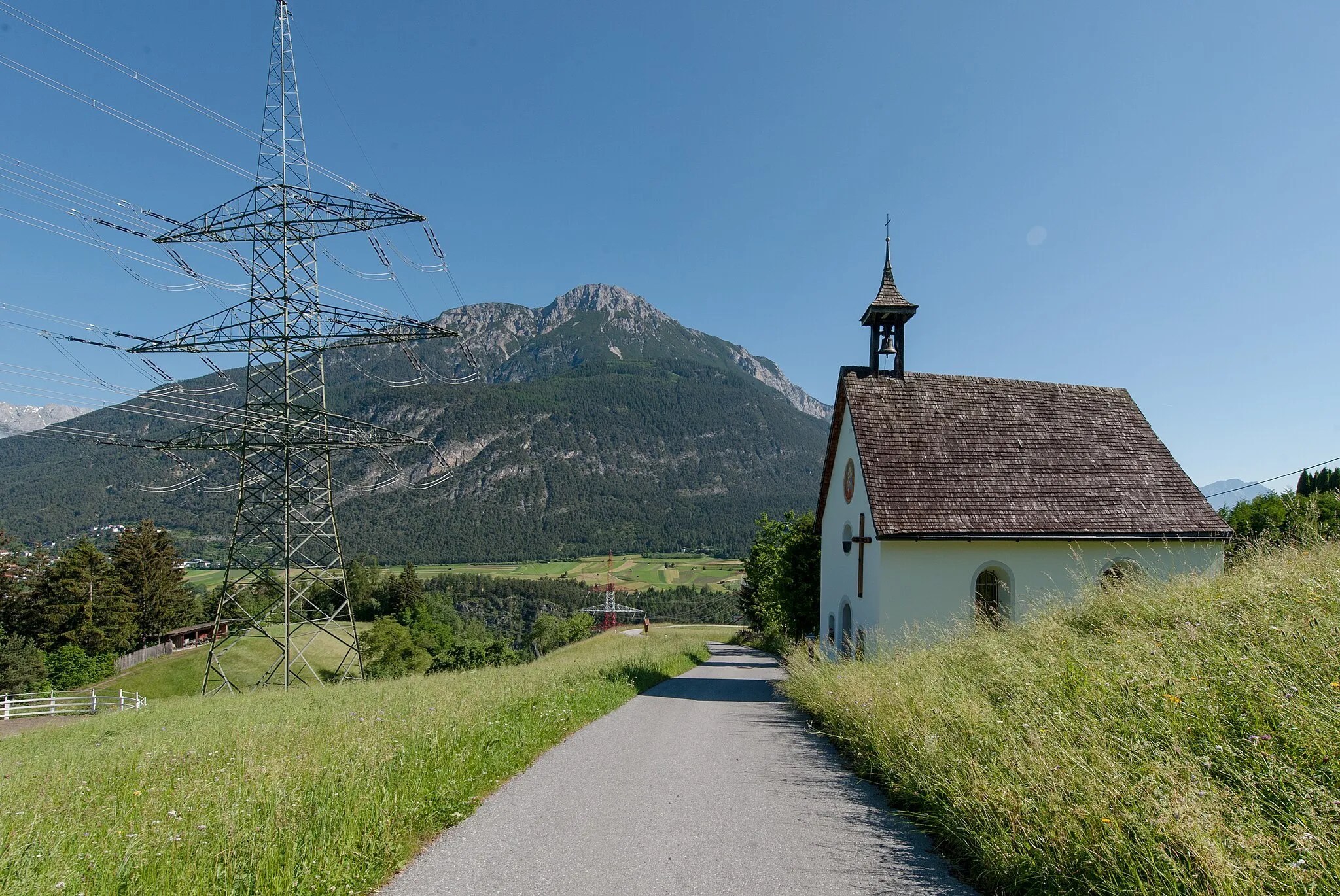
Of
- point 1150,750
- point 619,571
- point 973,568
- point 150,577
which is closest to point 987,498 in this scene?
point 973,568

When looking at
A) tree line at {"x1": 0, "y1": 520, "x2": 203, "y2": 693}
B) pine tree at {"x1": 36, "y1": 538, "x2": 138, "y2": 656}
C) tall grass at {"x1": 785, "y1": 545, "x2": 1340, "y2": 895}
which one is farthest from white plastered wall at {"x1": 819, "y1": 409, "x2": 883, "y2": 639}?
pine tree at {"x1": 36, "y1": 538, "x2": 138, "y2": 656}

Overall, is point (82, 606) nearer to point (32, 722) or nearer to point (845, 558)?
point (32, 722)

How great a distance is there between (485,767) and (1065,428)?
1928cm

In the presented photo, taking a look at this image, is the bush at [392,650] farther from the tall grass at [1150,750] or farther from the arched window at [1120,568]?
the tall grass at [1150,750]

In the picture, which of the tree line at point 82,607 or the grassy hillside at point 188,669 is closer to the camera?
the grassy hillside at point 188,669

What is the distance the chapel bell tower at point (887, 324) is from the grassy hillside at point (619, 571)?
119356mm

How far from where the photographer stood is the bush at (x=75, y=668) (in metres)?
42.7

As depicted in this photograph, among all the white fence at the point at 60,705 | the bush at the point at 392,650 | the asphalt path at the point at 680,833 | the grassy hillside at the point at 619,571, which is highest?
the asphalt path at the point at 680,833

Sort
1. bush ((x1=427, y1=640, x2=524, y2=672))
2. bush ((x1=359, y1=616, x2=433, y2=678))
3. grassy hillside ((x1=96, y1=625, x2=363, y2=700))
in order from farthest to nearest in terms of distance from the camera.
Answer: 1. bush ((x1=359, y1=616, x2=433, y2=678))
2. bush ((x1=427, y1=640, x2=524, y2=672))
3. grassy hillside ((x1=96, y1=625, x2=363, y2=700))

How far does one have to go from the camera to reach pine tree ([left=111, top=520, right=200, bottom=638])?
2156 inches

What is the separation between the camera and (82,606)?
48625mm

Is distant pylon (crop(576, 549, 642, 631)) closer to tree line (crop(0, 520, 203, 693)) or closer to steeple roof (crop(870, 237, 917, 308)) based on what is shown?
tree line (crop(0, 520, 203, 693))

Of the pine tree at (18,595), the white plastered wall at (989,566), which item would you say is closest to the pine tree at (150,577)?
the pine tree at (18,595)

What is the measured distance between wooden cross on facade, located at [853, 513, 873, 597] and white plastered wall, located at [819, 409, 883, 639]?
14cm
